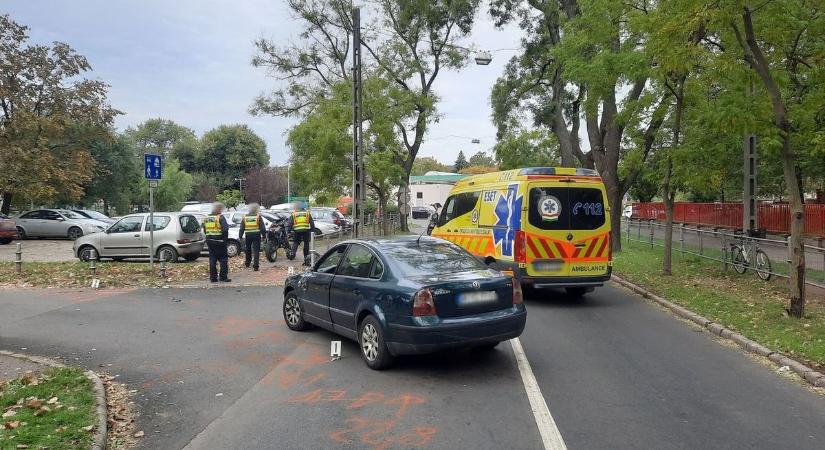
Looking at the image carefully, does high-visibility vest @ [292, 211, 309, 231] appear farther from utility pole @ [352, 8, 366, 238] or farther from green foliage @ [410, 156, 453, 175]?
green foliage @ [410, 156, 453, 175]

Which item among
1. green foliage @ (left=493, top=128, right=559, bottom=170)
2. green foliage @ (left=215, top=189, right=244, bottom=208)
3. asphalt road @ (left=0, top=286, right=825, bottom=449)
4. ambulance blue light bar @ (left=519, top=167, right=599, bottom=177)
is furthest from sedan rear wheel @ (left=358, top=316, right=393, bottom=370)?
green foliage @ (left=215, top=189, right=244, bottom=208)

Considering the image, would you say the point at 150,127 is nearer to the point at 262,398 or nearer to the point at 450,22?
the point at 450,22

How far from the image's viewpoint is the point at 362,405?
557 centimetres

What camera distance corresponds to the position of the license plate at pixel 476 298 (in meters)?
6.48

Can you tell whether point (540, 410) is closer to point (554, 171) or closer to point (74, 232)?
point (554, 171)

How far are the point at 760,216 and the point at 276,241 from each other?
74.1 feet

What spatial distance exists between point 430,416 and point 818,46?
33.1 ft

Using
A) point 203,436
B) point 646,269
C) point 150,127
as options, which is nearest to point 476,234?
point 646,269

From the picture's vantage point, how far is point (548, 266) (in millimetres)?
10969

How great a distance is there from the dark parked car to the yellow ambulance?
80.5 ft

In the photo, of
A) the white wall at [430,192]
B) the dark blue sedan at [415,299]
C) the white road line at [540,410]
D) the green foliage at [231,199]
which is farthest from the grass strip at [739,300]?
the white wall at [430,192]

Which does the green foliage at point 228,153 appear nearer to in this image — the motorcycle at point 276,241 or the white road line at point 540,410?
the motorcycle at point 276,241

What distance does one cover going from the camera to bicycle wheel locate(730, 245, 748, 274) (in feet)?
48.6

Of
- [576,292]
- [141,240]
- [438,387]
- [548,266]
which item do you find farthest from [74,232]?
[438,387]
